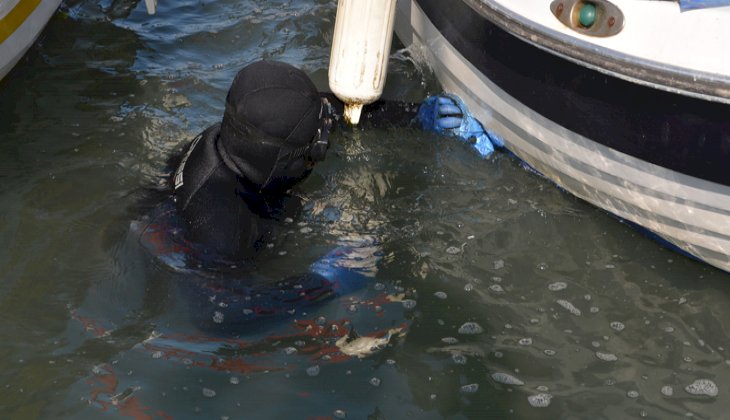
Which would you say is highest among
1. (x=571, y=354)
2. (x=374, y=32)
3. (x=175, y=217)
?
(x=374, y=32)

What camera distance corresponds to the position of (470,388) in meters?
3.47

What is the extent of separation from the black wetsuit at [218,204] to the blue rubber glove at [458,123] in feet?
4.92

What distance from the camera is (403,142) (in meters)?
5.13

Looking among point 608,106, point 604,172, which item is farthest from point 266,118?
point 604,172

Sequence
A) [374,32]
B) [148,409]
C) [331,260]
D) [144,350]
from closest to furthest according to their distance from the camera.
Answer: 1. [148,409]
2. [144,350]
3. [331,260]
4. [374,32]

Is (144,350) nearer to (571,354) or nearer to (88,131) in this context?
(571,354)

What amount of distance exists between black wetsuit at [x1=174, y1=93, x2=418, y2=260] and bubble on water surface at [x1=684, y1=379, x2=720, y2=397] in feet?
6.01

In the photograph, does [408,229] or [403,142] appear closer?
[408,229]

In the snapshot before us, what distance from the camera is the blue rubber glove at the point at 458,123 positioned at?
4.95 metres

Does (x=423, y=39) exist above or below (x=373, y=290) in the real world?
above

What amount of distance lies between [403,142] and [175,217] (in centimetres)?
171

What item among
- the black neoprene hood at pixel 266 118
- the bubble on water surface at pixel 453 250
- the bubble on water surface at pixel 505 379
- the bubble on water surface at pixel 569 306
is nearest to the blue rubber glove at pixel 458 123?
the bubble on water surface at pixel 453 250

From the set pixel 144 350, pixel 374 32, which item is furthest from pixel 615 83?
pixel 144 350

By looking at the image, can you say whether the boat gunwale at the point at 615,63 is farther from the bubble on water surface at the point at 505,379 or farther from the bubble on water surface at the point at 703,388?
the bubble on water surface at the point at 505,379
